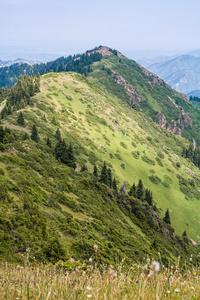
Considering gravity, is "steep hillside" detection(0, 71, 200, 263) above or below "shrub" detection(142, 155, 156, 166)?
above

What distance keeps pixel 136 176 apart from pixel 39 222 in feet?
239

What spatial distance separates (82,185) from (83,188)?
32.8 inches

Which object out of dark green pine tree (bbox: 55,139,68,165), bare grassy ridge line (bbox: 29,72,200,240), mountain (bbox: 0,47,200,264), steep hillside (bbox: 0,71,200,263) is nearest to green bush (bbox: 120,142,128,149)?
steep hillside (bbox: 0,71,200,263)

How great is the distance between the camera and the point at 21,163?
87.7ft

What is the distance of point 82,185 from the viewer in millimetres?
37031

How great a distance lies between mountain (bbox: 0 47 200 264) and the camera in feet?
54.6

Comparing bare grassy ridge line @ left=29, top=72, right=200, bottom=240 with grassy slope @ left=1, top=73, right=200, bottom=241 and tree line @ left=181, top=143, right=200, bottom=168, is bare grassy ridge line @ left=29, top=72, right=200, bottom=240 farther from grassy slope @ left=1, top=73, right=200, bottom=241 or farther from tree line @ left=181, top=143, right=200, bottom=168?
tree line @ left=181, top=143, right=200, bottom=168

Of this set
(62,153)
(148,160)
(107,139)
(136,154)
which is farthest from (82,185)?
(148,160)

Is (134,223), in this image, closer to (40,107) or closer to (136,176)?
(136,176)

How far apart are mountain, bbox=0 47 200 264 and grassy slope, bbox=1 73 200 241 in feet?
1.76

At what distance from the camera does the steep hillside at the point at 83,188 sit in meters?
16.4

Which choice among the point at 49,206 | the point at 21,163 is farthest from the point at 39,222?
the point at 21,163

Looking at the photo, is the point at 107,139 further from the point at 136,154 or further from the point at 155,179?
the point at 155,179

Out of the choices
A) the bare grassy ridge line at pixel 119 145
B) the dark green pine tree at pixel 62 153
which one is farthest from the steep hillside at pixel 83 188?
the dark green pine tree at pixel 62 153
